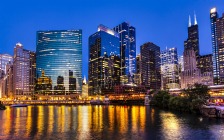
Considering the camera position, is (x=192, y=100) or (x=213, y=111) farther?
(x=192, y=100)

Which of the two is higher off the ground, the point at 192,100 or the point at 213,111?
the point at 192,100

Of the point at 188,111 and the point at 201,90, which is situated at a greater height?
the point at 201,90

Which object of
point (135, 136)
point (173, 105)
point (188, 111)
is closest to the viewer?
point (135, 136)

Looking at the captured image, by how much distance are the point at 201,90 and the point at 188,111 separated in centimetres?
1958

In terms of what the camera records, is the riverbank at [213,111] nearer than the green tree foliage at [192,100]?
Yes

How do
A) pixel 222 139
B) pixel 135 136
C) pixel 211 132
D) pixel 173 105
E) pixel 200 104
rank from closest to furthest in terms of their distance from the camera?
pixel 222 139 < pixel 135 136 < pixel 211 132 < pixel 200 104 < pixel 173 105

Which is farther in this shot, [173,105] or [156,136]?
[173,105]

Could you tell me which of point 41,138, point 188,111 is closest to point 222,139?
point 41,138

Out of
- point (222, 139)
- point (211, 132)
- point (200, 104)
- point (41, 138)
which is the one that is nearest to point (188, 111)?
point (200, 104)

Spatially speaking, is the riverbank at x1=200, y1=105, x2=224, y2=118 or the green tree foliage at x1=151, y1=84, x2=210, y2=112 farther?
the green tree foliage at x1=151, y1=84, x2=210, y2=112

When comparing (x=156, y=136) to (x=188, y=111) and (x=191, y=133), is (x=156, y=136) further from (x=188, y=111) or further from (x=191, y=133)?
(x=188, y=111)

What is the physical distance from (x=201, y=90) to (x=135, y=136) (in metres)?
95.7

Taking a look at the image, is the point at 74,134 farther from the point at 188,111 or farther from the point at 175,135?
the point at 188,111

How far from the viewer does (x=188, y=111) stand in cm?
13338
